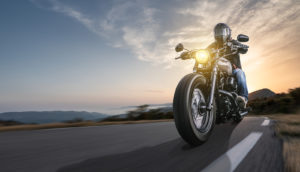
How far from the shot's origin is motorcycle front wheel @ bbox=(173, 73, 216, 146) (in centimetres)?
235

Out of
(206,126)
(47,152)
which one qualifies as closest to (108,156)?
(47,152)

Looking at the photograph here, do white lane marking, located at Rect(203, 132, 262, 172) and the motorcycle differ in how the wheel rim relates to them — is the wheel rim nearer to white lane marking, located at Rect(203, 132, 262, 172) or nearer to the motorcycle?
the motorcycle

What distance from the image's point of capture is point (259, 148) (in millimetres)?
2199

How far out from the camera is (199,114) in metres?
2.84

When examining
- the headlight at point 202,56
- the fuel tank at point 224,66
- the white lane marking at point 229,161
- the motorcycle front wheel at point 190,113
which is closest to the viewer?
the white lane marking at point 229,161

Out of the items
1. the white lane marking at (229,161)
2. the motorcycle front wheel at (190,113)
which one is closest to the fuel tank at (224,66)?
the motorcycle front wheel at (190,113)

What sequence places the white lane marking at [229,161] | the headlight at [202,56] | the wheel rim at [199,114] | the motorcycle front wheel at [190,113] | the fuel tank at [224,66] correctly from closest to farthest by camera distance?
the white lane marking at [229,161]
the motorcycle front wheel at [190,113]
the wheel rim at [199,114]
the headlight at [202,56]
the fuel tank at [224,66]

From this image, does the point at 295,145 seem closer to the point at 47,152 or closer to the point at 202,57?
the point at 202,57

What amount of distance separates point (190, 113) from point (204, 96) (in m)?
0.72

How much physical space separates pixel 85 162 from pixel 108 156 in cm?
26

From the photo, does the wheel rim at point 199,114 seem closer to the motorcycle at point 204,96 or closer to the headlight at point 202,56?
the motorcycle at point 204,96

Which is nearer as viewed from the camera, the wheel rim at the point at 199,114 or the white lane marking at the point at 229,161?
the white lane marking at the point at 229,161

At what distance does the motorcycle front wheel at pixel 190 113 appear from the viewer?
7.70 feet

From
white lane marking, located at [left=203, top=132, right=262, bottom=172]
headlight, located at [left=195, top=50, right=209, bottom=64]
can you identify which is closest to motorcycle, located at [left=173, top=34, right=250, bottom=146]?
headlight, located at [left=195, top=50, right=209, bottom=64]
